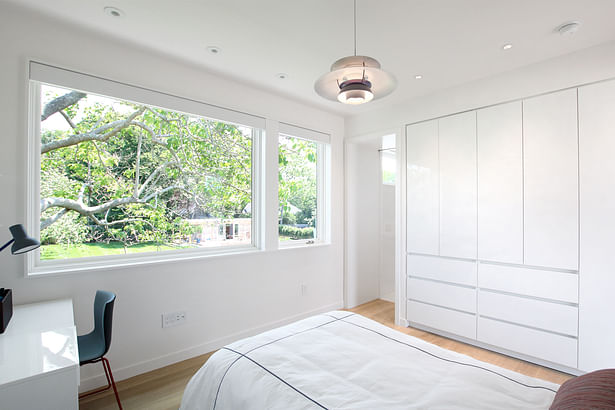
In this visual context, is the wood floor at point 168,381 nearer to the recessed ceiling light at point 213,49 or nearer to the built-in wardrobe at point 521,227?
the built-in wardrobe at point 521,227

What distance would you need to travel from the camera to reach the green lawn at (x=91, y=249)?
2.22 meters

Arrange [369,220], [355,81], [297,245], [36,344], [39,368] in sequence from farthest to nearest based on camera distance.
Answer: [369,220] < [297,245] < [355,81] < [36,344] < [39,368]

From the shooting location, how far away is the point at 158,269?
256cm

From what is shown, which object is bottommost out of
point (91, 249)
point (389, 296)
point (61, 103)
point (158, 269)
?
point (389, 296)

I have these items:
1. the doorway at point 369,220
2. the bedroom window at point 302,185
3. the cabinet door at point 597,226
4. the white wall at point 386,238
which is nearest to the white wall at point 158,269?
the bedroom window at point 302,185

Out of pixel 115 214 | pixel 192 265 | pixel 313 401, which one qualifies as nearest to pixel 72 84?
pixel 115 214

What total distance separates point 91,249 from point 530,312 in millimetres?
3728

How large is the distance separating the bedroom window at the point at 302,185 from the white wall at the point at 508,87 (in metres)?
0.79

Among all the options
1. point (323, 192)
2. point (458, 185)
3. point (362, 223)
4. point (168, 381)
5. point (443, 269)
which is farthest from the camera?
point (362, 223)

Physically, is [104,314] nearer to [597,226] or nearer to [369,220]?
[369,220]

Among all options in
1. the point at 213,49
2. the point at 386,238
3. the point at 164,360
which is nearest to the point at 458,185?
the point at 386,238

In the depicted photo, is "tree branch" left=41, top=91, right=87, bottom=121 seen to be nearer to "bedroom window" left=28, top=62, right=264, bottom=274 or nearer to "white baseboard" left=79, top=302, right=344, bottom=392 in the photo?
"bedroom window" left=28, top=62, right=264, bottom=274

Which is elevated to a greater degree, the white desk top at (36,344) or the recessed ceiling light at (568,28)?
the recessed ceiling light at (568,28)

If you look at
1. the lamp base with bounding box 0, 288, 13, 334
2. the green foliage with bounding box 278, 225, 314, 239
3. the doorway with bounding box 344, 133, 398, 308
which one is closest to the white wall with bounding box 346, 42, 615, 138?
the doorway with bounding box 344, 133, 398, 308
